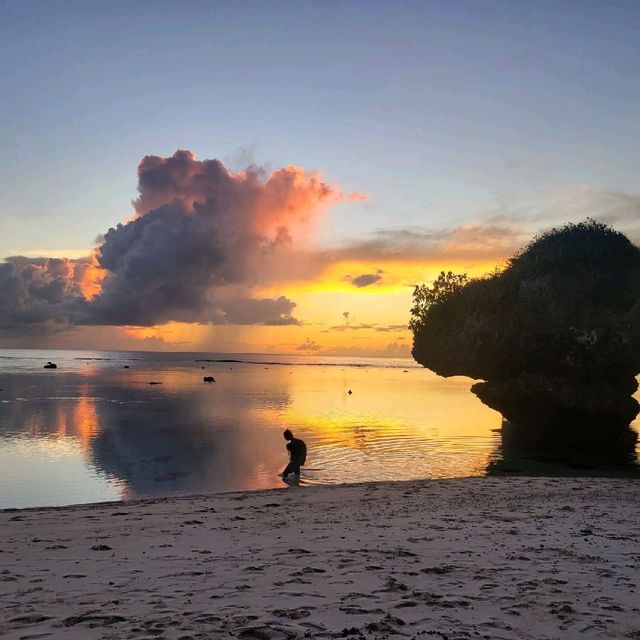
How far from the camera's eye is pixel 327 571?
9078 mm

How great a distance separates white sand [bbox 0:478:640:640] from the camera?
6.93 meters

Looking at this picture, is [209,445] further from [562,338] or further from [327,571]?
[327,571]

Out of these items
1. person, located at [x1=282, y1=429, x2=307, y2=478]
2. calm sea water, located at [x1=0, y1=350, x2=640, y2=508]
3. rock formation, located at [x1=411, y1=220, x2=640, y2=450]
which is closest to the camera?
calm sea water, located at [x1=0, y1=350, x2=640, y2=508]

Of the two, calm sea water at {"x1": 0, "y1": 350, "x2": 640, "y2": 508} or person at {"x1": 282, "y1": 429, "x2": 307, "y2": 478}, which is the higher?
person at {"x1": 282, "y1": 429, "x2": 307, "y2": 478}

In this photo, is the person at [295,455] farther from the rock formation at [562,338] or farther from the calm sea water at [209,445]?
the rock formation at [562,338]

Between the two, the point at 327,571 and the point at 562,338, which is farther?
the point at 562,338

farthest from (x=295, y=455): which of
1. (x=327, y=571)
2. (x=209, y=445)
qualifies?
(x=327, y=571)

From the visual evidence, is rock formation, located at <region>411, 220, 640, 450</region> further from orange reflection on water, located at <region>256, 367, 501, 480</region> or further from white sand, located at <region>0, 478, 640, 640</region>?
white sand, located at <region>0, 478, 640, 640</region>

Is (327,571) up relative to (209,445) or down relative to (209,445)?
up

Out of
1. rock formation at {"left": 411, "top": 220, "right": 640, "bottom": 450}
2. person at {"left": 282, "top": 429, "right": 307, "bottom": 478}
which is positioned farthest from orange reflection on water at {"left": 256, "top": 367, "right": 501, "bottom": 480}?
rock formation at {"left": 411, "top": 220, "right": 640, "bottom": 450}

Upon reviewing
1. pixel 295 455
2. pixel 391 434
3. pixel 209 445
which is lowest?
pixel 391 434

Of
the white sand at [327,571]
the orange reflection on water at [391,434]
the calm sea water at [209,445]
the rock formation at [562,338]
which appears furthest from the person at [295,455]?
the rock formation at [562,338]

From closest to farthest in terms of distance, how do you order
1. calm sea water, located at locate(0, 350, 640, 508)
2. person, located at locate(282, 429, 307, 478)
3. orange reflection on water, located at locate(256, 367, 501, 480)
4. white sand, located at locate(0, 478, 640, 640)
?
white sand, located at locate(0, 478, 640, 640) → calm sea water, located at locate(0, 350, 640, 508) → person, located at locate(282, 429, 307, 478) → orange reflection on water, located at locate(256, 367, 501, 480)

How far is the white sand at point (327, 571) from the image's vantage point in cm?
693
